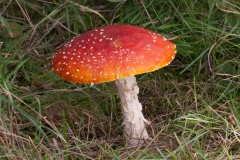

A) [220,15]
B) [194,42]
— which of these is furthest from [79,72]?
[220,15]

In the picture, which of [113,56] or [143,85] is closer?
[113,56]

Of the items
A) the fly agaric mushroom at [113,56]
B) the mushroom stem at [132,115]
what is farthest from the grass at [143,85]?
the fly agaric mushroom at [113,56]

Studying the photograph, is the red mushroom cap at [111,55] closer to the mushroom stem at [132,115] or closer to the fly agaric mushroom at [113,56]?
the fly agaric mushroom at [113,56]

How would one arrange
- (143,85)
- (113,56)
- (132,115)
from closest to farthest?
1. (113,56)
2. (132,115)
3. (143,85)

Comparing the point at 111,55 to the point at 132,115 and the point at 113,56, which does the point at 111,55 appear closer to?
the point at 113,56

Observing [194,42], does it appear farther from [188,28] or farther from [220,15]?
[220,15]

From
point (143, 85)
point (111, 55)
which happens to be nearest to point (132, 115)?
point (143, 85)
